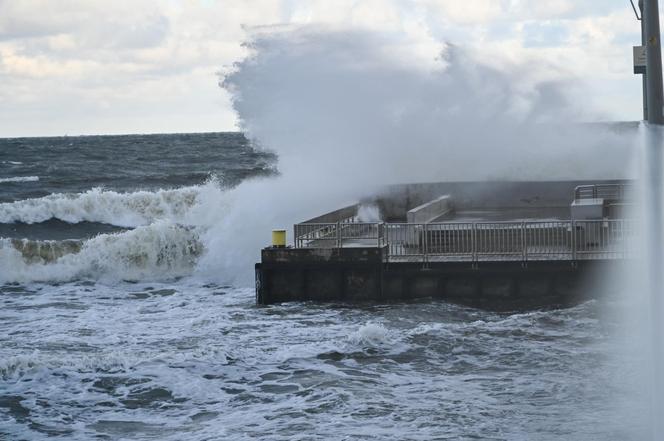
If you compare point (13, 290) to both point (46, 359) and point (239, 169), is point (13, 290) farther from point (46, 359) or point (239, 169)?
point (239, 169)

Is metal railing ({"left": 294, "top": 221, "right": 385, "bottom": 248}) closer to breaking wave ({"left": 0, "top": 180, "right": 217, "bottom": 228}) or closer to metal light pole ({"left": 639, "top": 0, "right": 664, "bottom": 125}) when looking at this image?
metal light pole ({"left": 639, "top": 0, "right": 664, "bottom": 125})

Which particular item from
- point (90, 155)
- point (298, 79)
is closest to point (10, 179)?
point (90, 155)

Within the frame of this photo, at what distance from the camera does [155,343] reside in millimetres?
16109

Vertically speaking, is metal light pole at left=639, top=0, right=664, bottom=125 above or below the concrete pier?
above

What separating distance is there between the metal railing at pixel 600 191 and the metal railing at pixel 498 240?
488 centimetres

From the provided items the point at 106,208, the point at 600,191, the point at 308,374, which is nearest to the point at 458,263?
the point at 308,374

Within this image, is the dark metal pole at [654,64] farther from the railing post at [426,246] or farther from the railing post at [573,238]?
the railing post at [426,246]

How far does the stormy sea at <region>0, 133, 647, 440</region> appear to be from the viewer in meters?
11.2

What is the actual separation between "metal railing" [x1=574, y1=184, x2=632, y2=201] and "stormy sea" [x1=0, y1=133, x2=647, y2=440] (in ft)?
21.8

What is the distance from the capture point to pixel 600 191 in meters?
25.9

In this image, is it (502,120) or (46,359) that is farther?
(502,120)

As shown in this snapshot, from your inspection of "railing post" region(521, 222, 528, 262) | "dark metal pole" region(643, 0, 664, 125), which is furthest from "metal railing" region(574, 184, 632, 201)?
"dark metal pole" region(643, 0, 664, 125)

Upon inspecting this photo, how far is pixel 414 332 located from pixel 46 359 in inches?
225

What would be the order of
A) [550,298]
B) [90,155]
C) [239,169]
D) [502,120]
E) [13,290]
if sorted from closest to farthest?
[550,298], [13,290], [502,120], [239,169], [90,155]
